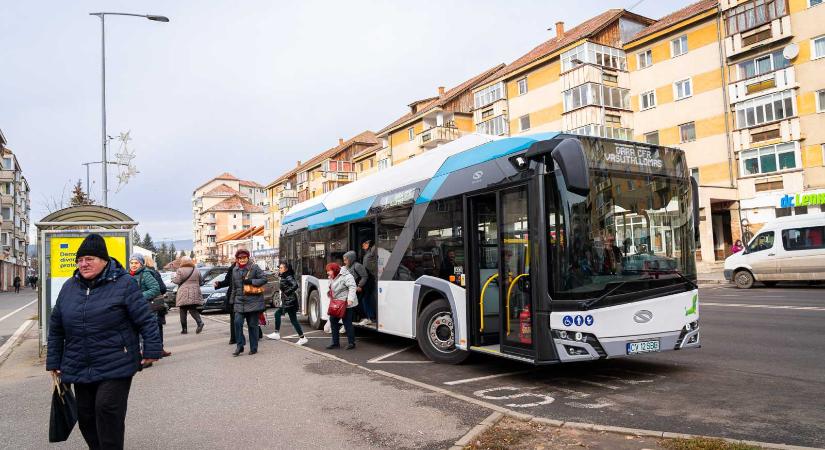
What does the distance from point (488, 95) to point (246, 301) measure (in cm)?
3908

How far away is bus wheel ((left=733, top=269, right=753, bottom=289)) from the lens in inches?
853

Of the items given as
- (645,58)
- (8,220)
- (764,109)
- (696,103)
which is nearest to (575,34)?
(645,58)

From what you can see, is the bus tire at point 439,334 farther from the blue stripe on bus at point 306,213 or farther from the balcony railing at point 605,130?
the balcony railing at point 605,130

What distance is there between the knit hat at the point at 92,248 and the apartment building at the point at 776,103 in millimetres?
33596

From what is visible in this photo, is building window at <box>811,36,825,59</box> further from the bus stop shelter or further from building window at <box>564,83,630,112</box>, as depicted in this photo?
the bus stop shelter

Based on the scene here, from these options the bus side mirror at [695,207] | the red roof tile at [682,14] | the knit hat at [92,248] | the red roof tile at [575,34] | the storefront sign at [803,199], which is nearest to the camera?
the knit hat at [92,248]

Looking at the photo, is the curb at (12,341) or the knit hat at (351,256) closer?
the knit hat at (351,256)

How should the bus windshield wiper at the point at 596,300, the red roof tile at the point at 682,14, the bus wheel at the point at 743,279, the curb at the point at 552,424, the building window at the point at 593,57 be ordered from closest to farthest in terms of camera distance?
the curb at the point at 552,424 < the bus windshield wiper at the point at 596,300 < the bus wheel at the point at 743,279 < the red roof tile at the point at 682,14 < the building window at the point at 593,57

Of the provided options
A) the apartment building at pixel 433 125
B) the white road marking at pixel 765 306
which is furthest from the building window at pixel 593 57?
the white road marking at pixel 765 306

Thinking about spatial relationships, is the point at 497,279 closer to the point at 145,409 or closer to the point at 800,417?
the point at 800,417

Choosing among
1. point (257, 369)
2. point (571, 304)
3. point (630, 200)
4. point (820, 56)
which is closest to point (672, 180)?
point (630, 200)

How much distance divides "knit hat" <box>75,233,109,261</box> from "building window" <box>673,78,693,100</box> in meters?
36.9

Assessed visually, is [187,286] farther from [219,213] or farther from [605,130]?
[219,213]

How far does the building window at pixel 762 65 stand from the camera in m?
31.1
